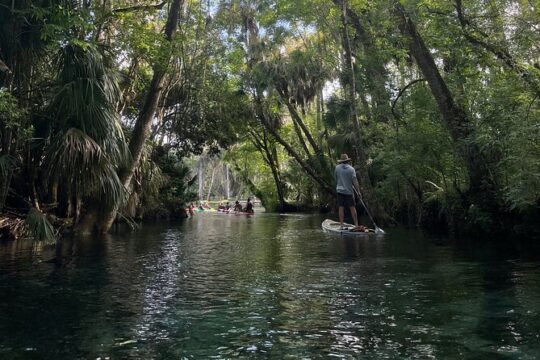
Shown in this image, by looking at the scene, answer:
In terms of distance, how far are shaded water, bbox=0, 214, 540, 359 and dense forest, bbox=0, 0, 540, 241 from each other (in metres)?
3.03

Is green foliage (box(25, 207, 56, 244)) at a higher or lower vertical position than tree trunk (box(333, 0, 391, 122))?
lower

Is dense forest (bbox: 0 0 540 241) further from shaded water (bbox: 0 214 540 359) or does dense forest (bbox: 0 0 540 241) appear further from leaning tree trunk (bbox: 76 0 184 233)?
shaded water (bbox: 0 214 540 359)

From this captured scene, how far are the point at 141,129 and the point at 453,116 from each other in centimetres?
1021

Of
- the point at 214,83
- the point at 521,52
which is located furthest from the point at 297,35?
the point at 521,52

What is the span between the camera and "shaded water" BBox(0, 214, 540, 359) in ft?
13.3

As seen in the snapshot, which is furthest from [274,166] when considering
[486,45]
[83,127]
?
[83,127]

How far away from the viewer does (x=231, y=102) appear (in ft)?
87.2

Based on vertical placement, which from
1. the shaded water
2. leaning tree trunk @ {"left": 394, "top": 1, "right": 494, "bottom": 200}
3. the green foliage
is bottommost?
the shaded water

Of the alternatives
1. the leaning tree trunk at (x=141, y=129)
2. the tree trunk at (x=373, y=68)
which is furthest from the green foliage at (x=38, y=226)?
the tree trunk at (x=373, y=68)

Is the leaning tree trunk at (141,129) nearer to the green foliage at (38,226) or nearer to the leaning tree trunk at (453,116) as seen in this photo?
the green foliage at (38,226)

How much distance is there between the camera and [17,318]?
5.09 metres

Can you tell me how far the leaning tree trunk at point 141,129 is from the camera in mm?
15711

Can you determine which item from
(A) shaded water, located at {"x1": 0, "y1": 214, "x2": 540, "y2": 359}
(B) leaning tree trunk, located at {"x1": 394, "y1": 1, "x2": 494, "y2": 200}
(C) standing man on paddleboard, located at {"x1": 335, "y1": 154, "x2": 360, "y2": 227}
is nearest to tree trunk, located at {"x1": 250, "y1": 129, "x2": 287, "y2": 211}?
(B) leaning tree trunk, located at {"x1": 394, "y1": 1, "x2": 494, "y2": 200}

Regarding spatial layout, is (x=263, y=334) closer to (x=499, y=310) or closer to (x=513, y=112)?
(x=499, y=310)
